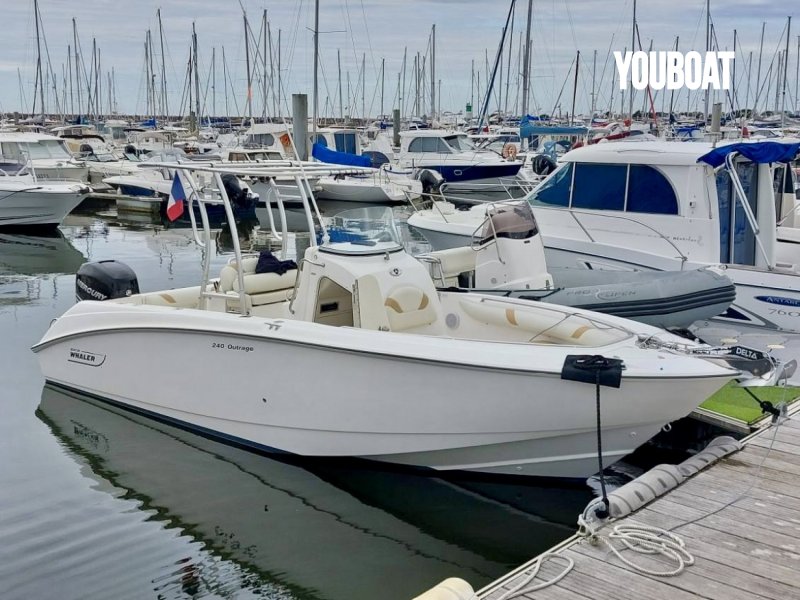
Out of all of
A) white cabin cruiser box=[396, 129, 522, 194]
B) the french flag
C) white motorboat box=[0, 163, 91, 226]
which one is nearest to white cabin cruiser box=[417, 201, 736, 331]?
the french flag

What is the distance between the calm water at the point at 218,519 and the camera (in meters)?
5.44

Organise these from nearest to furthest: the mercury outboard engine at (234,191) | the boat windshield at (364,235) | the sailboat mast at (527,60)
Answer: the boat windshield at (364,235) → the mercury outboard engine at (234,191) → the sailboat mast at (527,60)

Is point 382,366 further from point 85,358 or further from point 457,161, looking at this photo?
point 457,161

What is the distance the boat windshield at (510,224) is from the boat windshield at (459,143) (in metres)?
20.3

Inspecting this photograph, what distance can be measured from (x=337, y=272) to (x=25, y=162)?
19072mm

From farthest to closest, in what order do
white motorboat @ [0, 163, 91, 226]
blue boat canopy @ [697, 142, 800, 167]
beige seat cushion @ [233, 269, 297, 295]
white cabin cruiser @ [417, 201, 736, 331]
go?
1. white motorboat @ [0, 163, 91, 226]
2. blue boat canopy @ [697, 142, 800, 167]
3. white cabin cruiser @ [417, 201, 736, 331]
4. beige seat cushion @ [233, 269, 297, 295]

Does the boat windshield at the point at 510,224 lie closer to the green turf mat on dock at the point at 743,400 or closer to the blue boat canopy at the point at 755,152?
the blue boat canopy at the point at 755,152

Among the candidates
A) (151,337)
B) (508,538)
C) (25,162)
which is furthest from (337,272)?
(25,162)

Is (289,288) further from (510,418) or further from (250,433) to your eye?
(510,418)

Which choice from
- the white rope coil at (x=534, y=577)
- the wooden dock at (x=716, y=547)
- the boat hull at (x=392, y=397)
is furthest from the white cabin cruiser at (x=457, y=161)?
the white rope coil at (x=534, y=577)

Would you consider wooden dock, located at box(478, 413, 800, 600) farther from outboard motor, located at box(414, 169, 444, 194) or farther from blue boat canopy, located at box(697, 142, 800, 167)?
outboard motor, located at box(414, 169, 444, 194)

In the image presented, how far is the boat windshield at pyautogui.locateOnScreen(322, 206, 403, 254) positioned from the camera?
23.0ft

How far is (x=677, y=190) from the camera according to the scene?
32.8 ft

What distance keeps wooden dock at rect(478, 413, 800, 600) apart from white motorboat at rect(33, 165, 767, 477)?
2.25 ft
